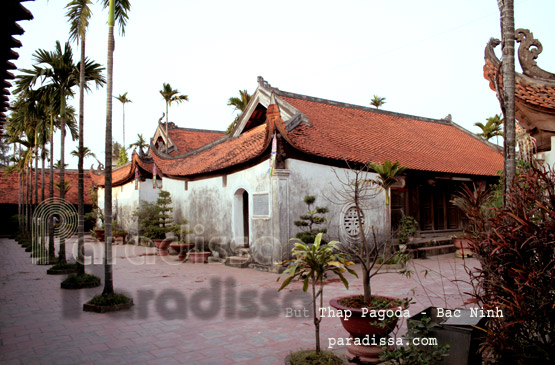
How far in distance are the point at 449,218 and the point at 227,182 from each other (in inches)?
384

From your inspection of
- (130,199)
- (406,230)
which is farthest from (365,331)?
(130,199)

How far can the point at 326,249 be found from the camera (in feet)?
14.8

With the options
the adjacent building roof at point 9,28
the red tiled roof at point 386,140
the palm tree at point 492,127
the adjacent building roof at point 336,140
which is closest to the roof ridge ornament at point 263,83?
the adjacent building roof at point 336,140

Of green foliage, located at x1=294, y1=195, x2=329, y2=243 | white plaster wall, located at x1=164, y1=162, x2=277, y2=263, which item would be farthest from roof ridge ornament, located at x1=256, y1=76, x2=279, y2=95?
green foliage, located at x1=294, y1=195, x2=329, y2=243

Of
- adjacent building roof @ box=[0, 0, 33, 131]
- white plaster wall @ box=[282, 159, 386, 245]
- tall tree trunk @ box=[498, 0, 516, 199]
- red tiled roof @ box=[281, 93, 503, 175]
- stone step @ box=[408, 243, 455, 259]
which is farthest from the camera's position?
stone step @ box=[408, 243, 455, 259]

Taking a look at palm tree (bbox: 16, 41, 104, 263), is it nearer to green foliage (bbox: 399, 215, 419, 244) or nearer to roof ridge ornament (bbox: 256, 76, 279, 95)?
roof ridge ornament (bbox: 256, 76, 279, 95)

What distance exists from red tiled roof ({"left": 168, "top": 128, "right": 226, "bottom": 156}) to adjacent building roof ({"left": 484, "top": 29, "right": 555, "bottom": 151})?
2116 centimetres

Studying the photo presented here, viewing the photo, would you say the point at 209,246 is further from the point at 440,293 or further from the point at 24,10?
the point at 24,10

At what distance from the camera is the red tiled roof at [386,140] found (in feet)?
42.1

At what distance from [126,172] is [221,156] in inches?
422

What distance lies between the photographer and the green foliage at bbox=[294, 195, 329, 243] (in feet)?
35.0

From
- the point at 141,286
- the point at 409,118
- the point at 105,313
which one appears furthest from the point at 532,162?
the point at 409,118

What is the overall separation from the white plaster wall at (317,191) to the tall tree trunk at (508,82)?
288 inches

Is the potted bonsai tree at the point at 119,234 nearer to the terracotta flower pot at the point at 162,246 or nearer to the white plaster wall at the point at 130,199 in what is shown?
the white plaster wall at the point at 130,199
